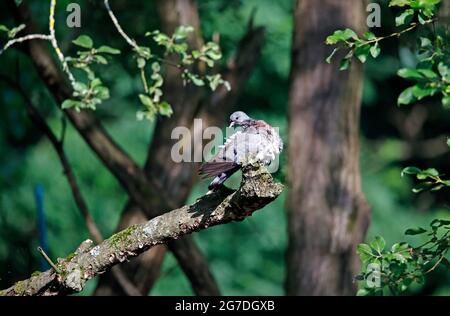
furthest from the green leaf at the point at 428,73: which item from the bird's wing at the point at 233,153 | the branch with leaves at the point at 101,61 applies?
the branch with leaves at the point at 101,61

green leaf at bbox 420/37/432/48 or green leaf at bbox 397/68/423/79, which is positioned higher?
green leaf at bbox 420/37/432/48

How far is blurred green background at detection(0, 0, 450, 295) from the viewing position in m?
5.98

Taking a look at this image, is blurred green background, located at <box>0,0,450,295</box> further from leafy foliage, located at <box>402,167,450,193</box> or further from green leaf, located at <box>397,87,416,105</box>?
green leaf, located at <box>397,87,416,105</box>

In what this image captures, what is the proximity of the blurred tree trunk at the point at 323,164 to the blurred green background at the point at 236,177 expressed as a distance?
57 centimetres

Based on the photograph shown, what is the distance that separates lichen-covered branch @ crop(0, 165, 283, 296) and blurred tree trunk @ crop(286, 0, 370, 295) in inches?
78.8

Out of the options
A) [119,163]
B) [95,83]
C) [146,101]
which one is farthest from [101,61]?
[119,163]

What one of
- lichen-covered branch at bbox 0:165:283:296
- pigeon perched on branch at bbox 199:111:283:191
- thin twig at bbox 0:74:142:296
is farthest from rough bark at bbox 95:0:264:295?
pigeon perched on branch at bbox 199:111:283:191

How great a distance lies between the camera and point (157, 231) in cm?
291

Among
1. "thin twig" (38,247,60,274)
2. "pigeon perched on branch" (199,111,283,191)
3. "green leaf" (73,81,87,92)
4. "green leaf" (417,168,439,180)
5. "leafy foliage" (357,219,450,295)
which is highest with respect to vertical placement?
"green leaf" (73,81,87,92)

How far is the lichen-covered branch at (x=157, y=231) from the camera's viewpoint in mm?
2545

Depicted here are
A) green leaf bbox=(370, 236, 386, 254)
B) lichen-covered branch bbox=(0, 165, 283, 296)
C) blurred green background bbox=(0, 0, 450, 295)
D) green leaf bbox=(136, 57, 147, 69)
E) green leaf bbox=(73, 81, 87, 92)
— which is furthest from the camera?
blurred green background bbox=(0, 0, 450, 295)

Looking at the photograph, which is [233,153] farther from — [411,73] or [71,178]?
[71,178]

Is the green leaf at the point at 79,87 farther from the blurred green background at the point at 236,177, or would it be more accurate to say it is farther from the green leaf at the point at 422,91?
the blurred green background at the point at 236,177
